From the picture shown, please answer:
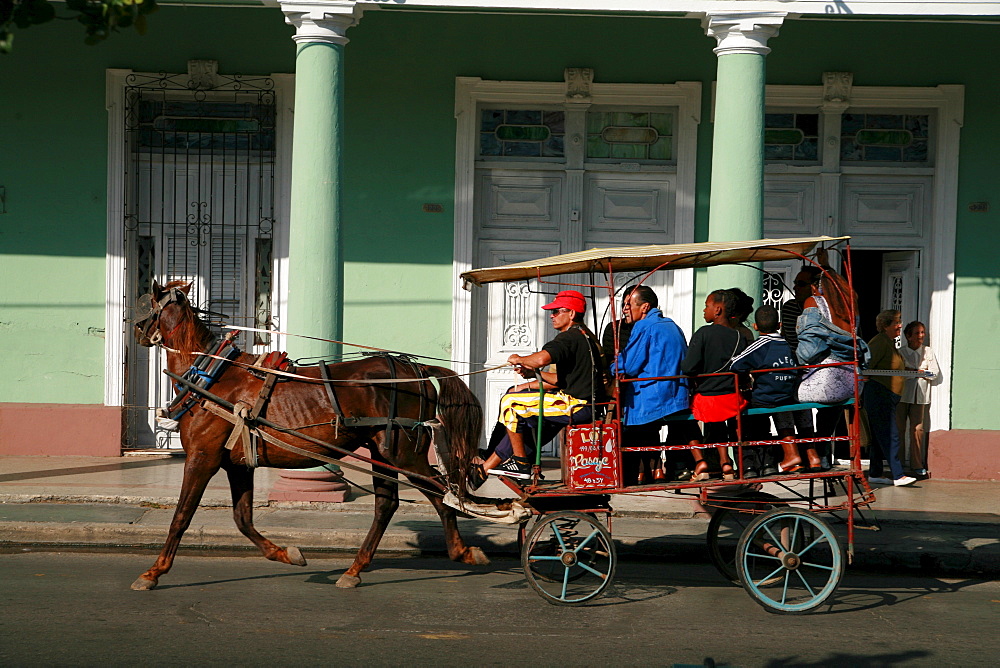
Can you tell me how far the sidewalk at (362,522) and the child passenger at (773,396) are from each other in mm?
1548

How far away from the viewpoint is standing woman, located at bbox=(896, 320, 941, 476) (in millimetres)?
10891

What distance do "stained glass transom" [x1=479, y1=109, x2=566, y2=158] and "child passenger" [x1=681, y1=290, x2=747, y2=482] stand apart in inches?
207

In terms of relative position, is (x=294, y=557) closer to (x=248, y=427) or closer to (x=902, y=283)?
(x=248, y=427)

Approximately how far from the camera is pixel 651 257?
6363mm

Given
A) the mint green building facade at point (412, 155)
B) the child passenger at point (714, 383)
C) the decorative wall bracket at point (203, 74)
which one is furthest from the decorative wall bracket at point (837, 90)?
the decorative wall bracket at point (203, 74)

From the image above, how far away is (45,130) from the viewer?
11148 millimetres

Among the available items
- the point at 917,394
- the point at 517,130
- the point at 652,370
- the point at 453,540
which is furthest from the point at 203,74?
the point at 917,394

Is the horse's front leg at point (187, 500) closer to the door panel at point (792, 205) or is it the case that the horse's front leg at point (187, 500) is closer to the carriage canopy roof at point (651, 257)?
the carriage canopy roof at point (651, 257)

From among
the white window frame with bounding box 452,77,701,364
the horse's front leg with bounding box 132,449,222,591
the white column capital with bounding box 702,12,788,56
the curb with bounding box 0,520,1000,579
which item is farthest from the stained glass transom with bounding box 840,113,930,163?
the horse's front leg with bounding box 132,449,222,591

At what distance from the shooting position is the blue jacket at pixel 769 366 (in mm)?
6512

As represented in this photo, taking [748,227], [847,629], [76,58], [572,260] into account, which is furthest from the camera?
[76,58]

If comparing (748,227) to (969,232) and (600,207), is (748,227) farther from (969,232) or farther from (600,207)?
(969,232)

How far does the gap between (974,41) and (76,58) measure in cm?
942

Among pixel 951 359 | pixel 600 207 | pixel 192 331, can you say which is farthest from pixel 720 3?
pixel 192 331
